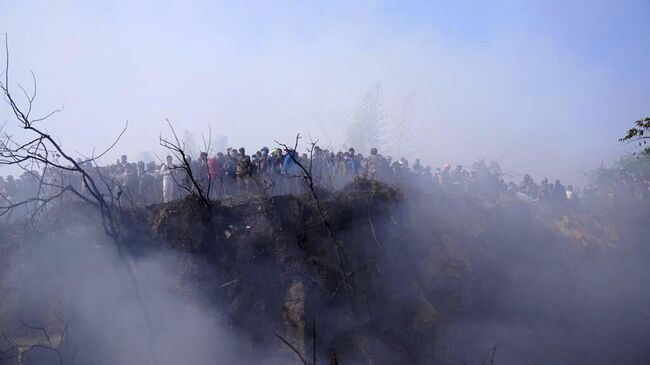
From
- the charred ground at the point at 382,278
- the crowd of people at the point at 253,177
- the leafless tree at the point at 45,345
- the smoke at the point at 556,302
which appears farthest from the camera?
the crowd of people at the point at 253,177

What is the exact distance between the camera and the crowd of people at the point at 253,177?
34.7 feet

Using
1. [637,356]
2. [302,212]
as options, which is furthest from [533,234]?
[302,212]

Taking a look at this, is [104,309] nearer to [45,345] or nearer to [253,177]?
[45,345]

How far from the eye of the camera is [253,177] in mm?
9875

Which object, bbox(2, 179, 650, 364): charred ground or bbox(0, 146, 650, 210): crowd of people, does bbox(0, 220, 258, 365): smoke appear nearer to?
bbox(2, 179, 650, 364): charred ground

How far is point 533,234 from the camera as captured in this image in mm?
12172

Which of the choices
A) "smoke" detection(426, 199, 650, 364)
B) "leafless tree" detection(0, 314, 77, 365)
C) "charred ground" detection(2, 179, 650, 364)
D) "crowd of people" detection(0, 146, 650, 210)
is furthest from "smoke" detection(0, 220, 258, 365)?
"smoke" detection(426, 199, 650, 364)

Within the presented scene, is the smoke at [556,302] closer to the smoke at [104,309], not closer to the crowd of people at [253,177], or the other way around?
the crowd of people at [253,177]

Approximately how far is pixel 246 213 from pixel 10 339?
4619 millimetres

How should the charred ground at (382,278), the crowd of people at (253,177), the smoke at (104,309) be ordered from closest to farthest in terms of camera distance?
the smoke at (104,309), the charred ground at (382,278), the crowd of people at (253,177)

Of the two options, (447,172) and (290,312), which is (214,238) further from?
(447,172)

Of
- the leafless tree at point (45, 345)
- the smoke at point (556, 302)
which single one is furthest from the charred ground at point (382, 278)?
the leafless tree at point (45, 345)

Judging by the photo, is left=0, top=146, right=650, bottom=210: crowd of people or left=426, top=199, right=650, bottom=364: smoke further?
left=0, top=146, right=650, bottom=210: crowd of people

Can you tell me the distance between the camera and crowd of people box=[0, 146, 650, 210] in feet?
34.7
